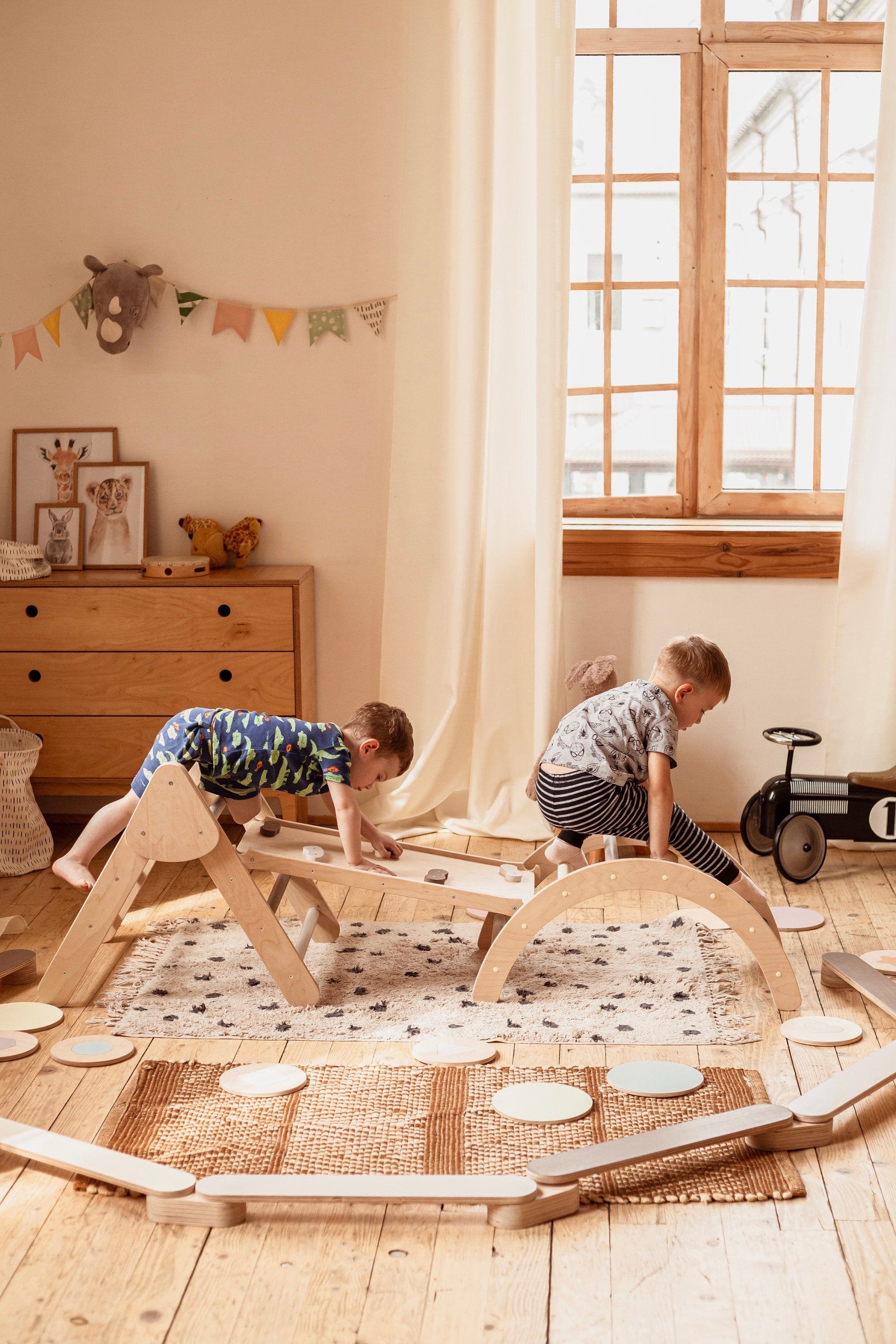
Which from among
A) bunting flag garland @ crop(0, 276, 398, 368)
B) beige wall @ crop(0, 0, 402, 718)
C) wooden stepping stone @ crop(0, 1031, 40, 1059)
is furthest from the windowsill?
wooden stepping stone @ crop(0, 1031, 40, 1059)

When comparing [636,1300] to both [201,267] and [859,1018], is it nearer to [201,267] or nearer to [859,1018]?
[859,1018]

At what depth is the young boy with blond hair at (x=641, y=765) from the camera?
2.54 metres

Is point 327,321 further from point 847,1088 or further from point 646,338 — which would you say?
point 847,1088

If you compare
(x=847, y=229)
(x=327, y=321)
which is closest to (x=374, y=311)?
(x=327, y=321)

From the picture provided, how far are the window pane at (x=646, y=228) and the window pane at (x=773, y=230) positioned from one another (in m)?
0.17

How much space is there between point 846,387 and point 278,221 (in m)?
1.77

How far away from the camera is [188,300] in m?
3.61

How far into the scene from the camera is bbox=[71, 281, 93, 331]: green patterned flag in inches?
142

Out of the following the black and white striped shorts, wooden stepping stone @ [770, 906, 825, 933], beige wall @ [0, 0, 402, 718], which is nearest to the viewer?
the black and white striped shorts

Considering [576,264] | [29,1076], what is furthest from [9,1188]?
[576,264]

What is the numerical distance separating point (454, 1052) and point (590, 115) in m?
2.77

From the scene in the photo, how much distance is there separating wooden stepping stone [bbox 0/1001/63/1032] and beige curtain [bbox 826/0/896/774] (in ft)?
7.28

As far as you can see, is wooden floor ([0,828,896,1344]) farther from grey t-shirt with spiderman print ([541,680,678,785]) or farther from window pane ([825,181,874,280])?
window pane ([825,181,874,280])

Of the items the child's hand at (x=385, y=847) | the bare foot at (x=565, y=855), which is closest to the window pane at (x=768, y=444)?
the bare foot at (x=565, y=855)
